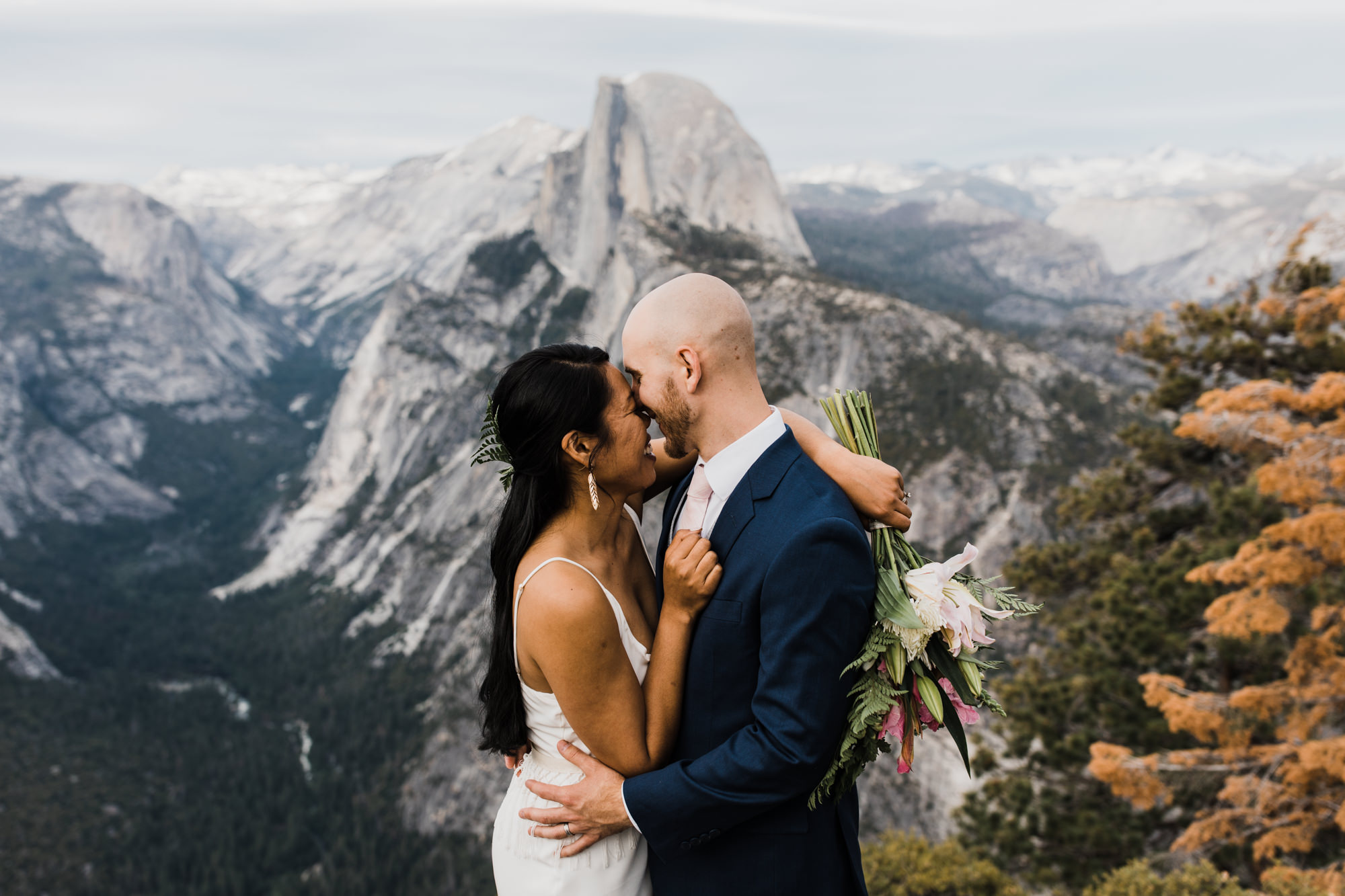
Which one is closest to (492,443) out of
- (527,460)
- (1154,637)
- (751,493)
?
(527,460)

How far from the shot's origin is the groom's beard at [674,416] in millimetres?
3684

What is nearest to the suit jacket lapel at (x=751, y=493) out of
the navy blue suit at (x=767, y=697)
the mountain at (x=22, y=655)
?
the navy blue suit at (x=767, y=697)

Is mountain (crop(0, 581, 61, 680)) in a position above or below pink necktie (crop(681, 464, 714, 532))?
below

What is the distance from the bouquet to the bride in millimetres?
375

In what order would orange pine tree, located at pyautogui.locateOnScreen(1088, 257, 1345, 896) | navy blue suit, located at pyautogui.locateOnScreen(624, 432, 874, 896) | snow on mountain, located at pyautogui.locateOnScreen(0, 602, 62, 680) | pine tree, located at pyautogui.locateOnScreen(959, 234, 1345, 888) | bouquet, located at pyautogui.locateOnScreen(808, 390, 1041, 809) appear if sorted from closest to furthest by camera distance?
1. navy blue suit, located at pyautogui.locateOnScreen(624, 432, 874, 896)
2. bouquet, located at pyautogui.locateOnScreen(808, 390, 1041, 809)
3. orange pine tree, located at pyautogui.locateOnScreen(1088, 257, 1345, 896)
4. pine tree, located at pyautogui.locateOnScreen(959, 234, 1345, 888)
5. snow on mountain, located at pyautogui.locateOnScreen(0, 602, 62, 680)

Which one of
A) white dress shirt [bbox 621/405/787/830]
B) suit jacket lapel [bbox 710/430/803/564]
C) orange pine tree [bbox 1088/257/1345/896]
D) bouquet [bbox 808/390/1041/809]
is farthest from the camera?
orange pine tree [bbox 1088/257/1345/896]

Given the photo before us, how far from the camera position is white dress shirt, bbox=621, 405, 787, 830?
12.0 feet

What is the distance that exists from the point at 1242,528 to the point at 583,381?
55.3 feet

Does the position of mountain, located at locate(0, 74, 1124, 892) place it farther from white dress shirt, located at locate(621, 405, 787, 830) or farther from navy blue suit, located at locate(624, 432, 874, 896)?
white dress shirt, located at locate(621, 405, 787, 830)

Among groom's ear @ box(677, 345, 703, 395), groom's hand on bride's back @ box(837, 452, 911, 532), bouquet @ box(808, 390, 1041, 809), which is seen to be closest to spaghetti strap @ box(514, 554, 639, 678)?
groom's ear @ box(677, 345, 703, 395)

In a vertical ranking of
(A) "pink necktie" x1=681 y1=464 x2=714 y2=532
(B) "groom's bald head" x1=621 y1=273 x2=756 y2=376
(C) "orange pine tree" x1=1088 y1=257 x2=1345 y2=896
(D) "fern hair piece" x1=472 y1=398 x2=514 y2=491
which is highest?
(B) "groom's bald head" x1=621 y1=273 x2=756 y2=376

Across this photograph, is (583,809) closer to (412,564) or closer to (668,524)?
(668,524)

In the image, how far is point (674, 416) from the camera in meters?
3.73

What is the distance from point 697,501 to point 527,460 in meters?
0.89
